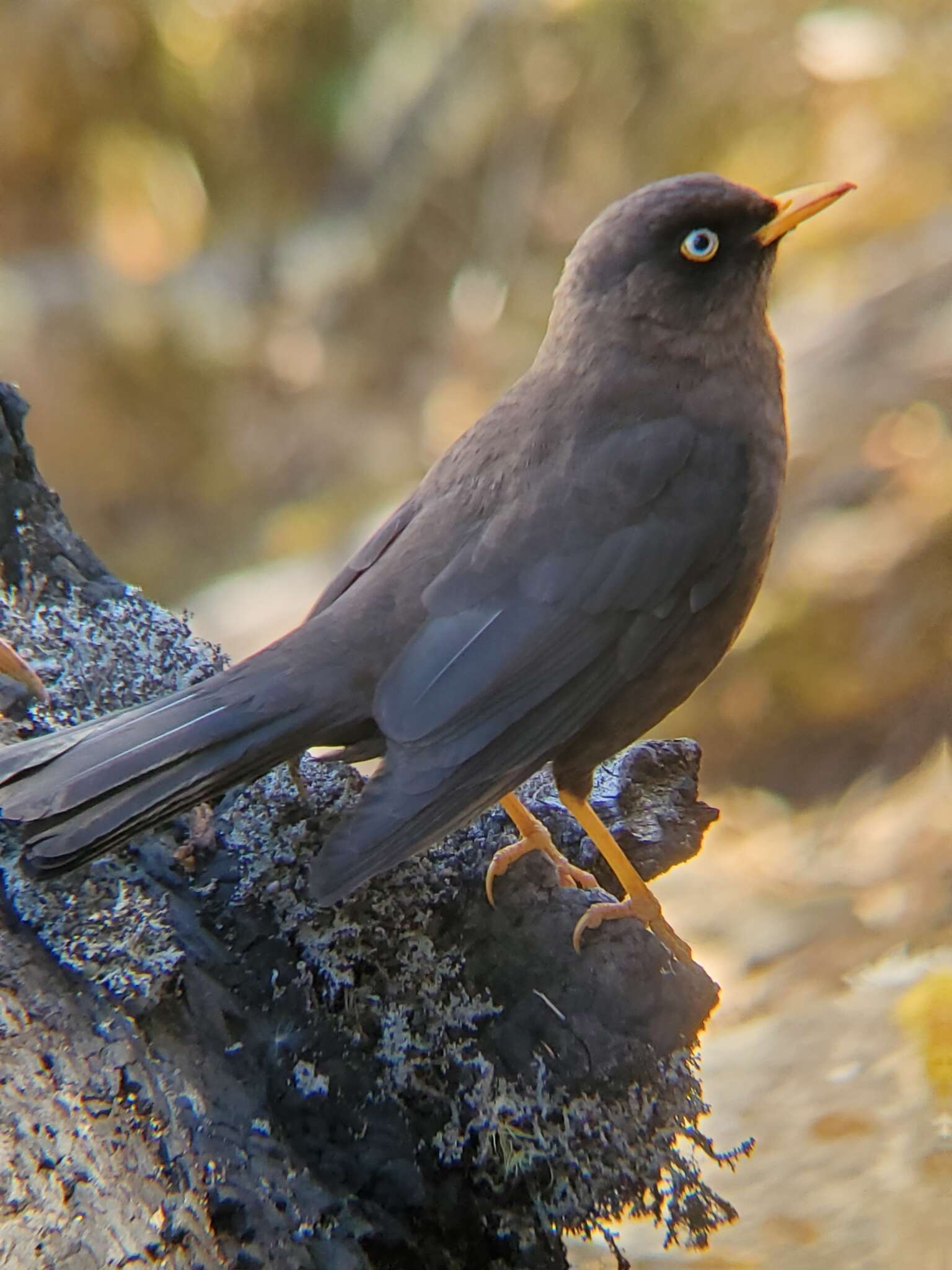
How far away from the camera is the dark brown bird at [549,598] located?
255 centimetres

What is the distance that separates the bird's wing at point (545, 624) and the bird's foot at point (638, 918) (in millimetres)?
334

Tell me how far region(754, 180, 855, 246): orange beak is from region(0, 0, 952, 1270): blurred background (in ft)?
7.24

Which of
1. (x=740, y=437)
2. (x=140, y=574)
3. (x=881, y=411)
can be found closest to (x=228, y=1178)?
(x=740, y=437)

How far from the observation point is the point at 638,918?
2930mm

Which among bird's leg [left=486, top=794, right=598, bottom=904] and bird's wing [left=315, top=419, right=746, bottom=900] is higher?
bird's wing [left=315, top=419, right=746, bottom=900]

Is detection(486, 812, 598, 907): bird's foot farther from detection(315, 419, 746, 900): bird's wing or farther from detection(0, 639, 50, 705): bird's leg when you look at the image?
detection(0, 639, 50, 705): bird's leg

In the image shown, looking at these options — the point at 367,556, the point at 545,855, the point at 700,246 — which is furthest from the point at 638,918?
the point at 700,246

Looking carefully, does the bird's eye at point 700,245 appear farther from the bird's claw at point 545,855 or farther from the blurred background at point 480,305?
the blurred background at point 480,305

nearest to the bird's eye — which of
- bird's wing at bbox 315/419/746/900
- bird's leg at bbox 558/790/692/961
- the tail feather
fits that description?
bird's wing at bbox 315/419/746/900

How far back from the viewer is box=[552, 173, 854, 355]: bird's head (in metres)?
3.23

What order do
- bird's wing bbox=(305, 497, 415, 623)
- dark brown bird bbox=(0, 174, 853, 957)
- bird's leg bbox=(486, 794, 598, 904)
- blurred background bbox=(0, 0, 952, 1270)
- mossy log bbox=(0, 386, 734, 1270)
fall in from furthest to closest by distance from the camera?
1. blurred background bbox=(0, 0, 952, 1270)
2. bird's wing bbox=(305, 497, 415, 623)
3. bird's leg bbox=(486, 794, 598, 904)
4. dark brown bird bbox=(0, 174, 853, 957)
5. mossy log bbox=(0, 386, 734, 1270)

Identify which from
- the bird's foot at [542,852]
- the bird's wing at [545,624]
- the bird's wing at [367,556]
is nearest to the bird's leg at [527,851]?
the bird's foot at [542,852]

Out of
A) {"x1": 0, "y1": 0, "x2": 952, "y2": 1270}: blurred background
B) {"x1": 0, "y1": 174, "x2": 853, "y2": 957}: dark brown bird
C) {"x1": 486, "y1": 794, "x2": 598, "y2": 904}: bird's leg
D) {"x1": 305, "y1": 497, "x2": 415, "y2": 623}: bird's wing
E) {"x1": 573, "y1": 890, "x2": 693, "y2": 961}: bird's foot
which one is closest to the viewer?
{"x1": 0, "y1": 174, "x2": 853, "y2": 957}: dark brown bird

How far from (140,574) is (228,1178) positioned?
27.9 ft
